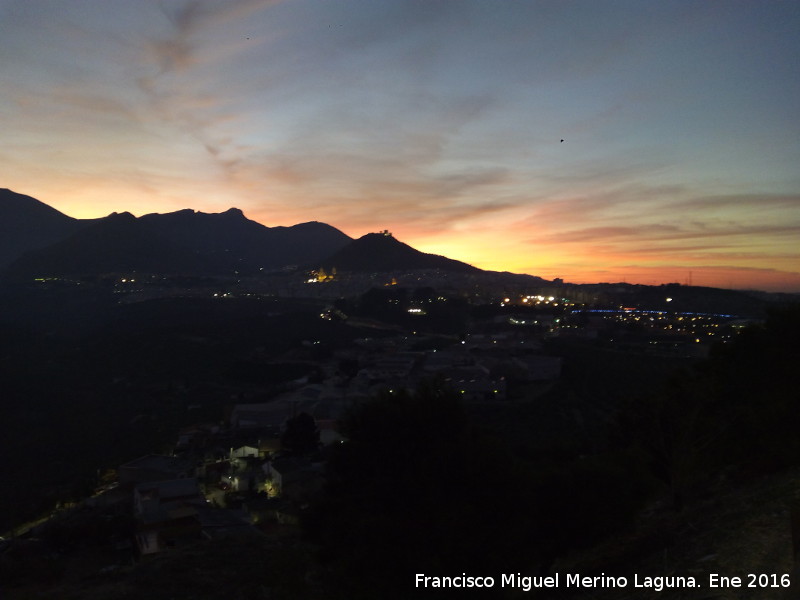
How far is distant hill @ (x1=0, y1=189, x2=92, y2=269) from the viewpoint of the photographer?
379 feet

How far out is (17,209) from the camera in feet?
411

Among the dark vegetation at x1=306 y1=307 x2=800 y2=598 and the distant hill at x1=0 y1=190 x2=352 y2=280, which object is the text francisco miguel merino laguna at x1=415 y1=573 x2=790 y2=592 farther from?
the distant hill at x1=0 y1=190 x2=352 y2=280

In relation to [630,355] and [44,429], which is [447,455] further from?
[630,355]

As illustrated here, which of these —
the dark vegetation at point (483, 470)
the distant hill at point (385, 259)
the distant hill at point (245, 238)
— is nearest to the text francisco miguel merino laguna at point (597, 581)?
the dark vegetation at point (483, 470)

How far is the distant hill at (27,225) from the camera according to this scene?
11562cm

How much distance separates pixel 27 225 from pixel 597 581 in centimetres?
14611

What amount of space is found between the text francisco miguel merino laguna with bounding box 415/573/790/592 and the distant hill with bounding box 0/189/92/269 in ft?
433

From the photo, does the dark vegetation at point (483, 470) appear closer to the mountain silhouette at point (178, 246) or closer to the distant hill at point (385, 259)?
the mountain silhouette at point (178, 246)

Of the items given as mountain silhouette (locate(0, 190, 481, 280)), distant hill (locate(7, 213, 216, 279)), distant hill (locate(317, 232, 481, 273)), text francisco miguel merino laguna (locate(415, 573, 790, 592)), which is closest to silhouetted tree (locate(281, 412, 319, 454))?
text francisco miguel merino laguna (locate(415, 573, 790, 592))

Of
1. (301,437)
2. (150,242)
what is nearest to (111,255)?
(150,242)

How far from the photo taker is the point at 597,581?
16.8 feet

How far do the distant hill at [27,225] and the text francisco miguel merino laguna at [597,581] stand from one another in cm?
13207

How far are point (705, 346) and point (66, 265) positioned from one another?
284 feet

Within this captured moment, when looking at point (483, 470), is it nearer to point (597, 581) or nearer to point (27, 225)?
point (597, 581)
